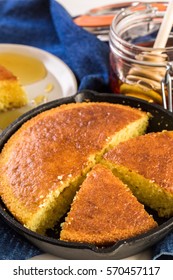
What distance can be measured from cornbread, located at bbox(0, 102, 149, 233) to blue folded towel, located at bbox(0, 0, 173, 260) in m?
0.33

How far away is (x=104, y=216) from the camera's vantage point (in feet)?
4.43

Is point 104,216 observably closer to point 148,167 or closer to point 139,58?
point 148,167

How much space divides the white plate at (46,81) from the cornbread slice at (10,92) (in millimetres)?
28

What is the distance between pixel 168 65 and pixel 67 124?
37 centimetres

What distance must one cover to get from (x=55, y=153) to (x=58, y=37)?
34.2 inches

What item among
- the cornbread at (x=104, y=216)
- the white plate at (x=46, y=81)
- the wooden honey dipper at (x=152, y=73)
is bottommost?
the white plate at (x=46, y=81)

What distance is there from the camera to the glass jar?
1716 millimetres

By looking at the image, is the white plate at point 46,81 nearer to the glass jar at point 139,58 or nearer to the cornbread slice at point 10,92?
the cornbread slice at point 10,92

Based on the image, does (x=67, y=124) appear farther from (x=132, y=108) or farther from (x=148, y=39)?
(x=148, y=39)

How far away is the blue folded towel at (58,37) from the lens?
80.3 inches

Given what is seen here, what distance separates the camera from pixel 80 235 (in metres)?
1.33

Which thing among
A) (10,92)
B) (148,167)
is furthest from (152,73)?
(10,92)

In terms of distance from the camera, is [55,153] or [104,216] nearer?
[104,216]

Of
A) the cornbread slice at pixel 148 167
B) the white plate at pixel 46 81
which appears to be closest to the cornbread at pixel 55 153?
the cornbread slice at pixel 148 167
